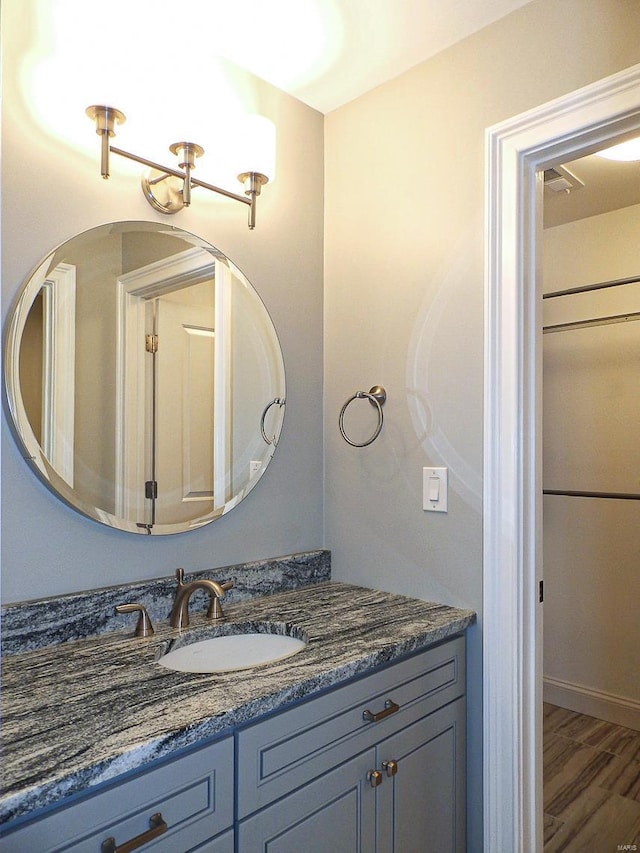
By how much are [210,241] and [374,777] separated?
1.42m

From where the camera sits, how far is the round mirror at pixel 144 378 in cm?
137

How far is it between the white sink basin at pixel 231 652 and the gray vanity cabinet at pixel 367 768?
0.63 ft

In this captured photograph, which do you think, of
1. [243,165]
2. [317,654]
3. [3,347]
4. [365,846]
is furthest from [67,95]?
[365,846]

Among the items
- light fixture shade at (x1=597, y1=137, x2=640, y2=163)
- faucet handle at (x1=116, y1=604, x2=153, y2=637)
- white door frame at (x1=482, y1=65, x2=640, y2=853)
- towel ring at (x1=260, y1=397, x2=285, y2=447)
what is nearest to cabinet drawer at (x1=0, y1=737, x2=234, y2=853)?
faucet handle at (x1=116, y1=604, x2=153, y2=637)

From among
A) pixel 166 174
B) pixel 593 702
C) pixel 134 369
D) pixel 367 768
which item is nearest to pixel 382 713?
pixel 367 768

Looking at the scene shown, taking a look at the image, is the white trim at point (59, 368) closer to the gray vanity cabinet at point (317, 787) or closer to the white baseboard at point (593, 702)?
the gray vanity cabinet at point (317, 787)

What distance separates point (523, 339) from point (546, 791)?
1.75m

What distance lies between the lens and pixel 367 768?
1.30 meters

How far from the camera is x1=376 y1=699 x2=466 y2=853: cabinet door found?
4.43 feet

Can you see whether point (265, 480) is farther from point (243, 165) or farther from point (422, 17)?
point (422, 17)

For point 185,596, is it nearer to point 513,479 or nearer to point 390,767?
point 390,767

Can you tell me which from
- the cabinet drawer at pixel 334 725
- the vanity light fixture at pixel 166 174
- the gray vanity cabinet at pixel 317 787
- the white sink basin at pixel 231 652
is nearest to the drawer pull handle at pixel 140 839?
the gray vanity cabinet at pixel 317 787

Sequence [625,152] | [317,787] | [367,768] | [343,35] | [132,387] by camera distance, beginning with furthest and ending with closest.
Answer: [625,152], [343,35], [132,387], [367,768], [317,787]

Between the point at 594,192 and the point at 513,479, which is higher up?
the point at 594,192
